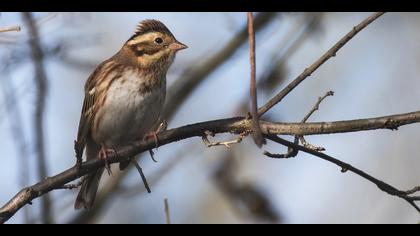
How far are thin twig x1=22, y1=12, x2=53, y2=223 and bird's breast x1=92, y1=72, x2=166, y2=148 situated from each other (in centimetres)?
48

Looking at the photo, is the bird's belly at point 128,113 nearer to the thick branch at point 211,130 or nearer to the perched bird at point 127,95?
the perched bird at point 127,95

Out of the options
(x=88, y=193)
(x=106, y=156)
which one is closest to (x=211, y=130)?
(x=106, y=156)

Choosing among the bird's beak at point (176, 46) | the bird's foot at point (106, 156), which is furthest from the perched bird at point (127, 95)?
the bird's foot at point (106, 156)

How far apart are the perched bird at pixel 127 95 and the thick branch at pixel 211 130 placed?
3.63ft

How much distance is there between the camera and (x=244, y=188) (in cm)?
590

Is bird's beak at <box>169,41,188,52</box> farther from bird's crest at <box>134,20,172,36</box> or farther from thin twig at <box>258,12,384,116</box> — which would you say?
thin twig at <box>258,12,384,116</box>

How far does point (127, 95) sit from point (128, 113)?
0.45ft

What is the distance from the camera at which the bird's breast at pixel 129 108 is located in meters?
5.26

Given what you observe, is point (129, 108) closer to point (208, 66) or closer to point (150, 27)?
point (150, 27)

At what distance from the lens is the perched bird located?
17.3 feet

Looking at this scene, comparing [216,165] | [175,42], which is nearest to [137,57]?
[175,42]

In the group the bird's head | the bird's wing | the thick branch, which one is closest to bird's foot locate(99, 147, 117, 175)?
the thick branch
